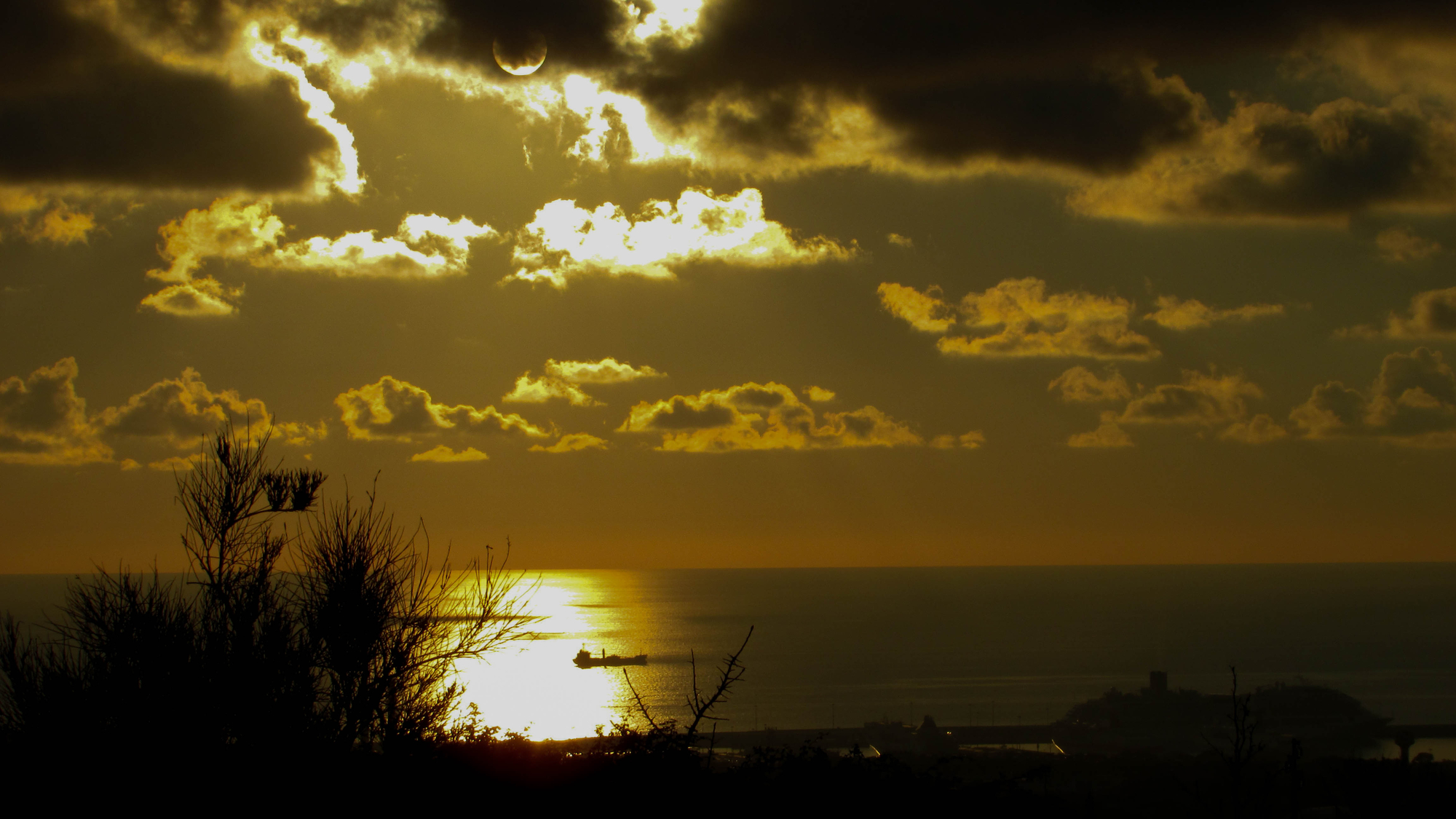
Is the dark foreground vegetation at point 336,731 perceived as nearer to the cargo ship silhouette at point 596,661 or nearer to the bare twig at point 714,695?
the bare twig at point 714,695

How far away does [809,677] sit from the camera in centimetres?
14312

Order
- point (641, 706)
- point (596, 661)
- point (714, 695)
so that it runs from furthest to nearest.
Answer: point (596, 661) < point (641, 706) < point (714, 695)

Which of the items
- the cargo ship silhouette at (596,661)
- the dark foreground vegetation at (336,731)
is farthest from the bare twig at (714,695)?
the cargo ship silhouette at (596,661)

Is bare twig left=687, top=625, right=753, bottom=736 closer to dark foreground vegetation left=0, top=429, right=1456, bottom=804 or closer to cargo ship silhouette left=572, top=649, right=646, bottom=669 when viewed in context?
dark foreground vegetation left=0, top=429, right=1456, bottom=804

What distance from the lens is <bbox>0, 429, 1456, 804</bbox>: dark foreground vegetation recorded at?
10922 mm

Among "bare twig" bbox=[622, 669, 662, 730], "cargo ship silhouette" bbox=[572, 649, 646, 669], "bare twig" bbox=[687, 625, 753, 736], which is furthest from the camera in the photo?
"cargo ship silhouette" bbox=[572, 649, 646, 669]

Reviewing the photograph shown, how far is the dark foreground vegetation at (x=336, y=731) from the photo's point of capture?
1092 cm

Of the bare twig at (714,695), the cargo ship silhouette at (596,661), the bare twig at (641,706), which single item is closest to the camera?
the bare twig at (641,706)

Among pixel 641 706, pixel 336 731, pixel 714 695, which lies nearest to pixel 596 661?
pixel 336 731

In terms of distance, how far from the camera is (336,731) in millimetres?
13688

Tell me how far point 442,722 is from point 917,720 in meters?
99.8

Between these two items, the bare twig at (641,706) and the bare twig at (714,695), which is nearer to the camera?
the bare twig at (641,706)

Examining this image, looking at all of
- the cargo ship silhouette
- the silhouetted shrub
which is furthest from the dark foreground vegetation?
the cargo ship silhouette

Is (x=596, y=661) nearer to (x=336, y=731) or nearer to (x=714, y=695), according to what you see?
(x=336, y=731)
